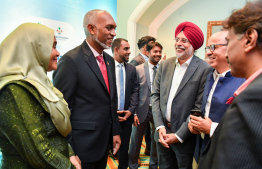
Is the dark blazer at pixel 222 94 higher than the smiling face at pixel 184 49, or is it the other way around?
the smiling face at pixel 184 49

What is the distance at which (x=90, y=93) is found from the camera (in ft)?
5.04

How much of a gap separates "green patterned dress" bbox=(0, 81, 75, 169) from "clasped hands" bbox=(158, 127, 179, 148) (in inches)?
40.4

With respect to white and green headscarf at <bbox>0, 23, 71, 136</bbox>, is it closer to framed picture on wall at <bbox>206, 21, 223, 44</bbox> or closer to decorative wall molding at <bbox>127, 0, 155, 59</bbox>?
decorative wall molding at <bbox>127, 0, 155, 59</bbox>

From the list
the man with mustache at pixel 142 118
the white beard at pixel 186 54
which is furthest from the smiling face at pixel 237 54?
the man with mustache at pixel 142 118

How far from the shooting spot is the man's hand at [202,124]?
135 centimetres

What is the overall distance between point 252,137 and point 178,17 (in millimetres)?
5404

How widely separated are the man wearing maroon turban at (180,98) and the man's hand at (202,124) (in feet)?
0.78

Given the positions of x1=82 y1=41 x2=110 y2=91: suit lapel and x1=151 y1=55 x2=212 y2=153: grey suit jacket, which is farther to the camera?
x1=151 y1=55 x2=212 y2=153: grey suit jacket

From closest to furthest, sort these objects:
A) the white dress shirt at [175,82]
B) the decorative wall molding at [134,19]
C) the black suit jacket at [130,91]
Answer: the white dress shirt at [175,82] → the black suit jacket at [130,91] → the decorative wall molding at [134,19]

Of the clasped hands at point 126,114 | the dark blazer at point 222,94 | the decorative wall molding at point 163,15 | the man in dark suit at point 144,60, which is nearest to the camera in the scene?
the dark blazer at point 222,94

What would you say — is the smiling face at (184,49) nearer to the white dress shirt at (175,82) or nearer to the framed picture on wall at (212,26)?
the white dress shirt at (175,82)

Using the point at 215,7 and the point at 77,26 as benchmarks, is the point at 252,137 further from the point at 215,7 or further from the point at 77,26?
the point at 215,7

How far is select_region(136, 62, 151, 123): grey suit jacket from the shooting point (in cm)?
287

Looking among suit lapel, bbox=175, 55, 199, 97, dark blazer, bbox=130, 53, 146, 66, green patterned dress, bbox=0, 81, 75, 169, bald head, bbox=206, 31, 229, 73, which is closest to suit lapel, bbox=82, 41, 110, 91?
green patterned dress, bbox=0, 81, 75, 169
